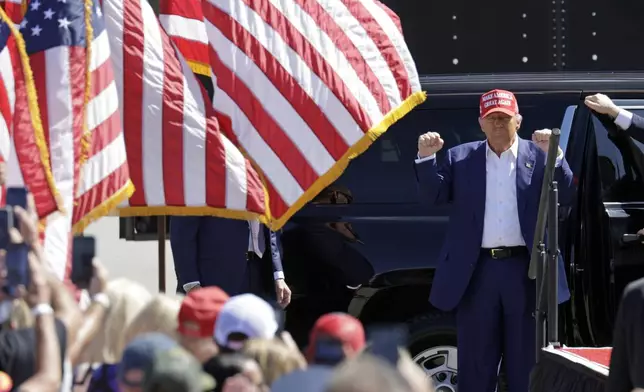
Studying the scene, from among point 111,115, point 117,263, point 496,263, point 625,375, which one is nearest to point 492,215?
point 496,263

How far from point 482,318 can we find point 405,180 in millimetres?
981

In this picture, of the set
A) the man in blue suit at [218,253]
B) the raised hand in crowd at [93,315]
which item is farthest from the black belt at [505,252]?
the raised hand in crowd at [93,315]

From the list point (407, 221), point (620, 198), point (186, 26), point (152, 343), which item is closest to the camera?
point (152, 343)

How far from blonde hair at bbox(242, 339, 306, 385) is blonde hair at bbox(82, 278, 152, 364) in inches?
19.5

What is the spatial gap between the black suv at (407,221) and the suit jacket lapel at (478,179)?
55 centimetres

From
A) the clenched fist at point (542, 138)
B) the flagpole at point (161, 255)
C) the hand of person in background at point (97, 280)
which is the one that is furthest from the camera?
the clenched fist at point (542, 138)

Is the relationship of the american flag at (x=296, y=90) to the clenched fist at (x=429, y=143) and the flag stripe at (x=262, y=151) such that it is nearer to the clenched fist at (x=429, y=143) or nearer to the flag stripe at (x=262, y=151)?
the flag stripe at (x=262, y=151)

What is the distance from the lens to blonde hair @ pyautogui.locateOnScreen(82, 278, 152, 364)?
14.8 ft

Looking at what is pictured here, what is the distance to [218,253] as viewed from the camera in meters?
7.70

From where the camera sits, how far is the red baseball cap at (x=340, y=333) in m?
3.94

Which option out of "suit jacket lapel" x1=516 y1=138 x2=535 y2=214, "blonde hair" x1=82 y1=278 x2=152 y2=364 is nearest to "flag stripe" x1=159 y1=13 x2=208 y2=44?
"suit jacket lapel" x1=516 y1=138 x2=535 y2=214

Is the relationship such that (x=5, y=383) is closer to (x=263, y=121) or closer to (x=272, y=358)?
(x=272, y=358)

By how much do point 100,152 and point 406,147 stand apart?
227cm

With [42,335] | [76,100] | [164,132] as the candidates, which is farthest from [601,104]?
[42,335]
